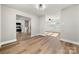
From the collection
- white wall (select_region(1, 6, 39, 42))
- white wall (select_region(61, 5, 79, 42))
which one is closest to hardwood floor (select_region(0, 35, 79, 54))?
white wall (select_region(61, 5, 79, 42))

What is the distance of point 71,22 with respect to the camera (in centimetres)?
373

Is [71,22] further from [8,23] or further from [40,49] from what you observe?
[8,23]

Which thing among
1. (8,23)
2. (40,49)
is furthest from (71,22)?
(8,23)

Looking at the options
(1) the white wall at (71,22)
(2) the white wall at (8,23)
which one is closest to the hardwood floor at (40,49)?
(1) the white wall at (71,22)

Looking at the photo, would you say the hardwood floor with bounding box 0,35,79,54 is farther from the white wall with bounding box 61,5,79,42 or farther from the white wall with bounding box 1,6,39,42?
the white wall with bounding box 1,6,39,42

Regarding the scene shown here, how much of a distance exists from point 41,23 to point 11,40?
3820 millimetres

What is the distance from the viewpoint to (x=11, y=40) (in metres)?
3.95

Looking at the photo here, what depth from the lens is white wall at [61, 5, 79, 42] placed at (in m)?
3.42

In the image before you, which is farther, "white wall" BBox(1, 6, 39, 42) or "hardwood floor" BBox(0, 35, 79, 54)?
"white wall" BBox(1, 6, 39, 42)

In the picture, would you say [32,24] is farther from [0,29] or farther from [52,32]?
[0,29]

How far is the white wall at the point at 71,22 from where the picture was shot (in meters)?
3.42
